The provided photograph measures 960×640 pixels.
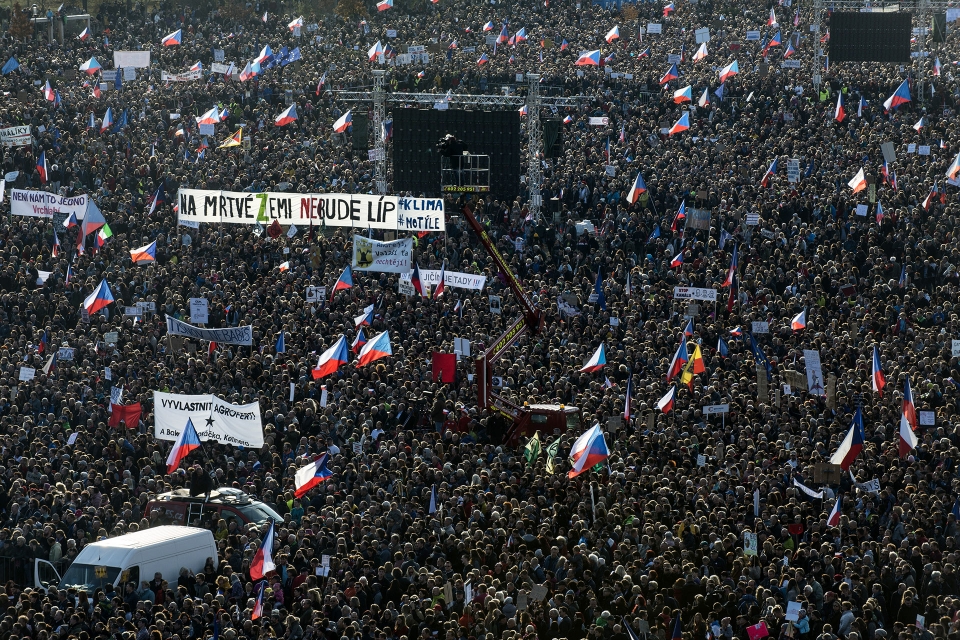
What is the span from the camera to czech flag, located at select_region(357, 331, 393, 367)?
30.5 metres

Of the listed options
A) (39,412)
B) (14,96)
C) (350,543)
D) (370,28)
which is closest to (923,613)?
(350,543)

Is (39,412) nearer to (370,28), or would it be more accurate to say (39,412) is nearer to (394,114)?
(394,114)

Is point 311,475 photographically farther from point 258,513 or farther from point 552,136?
point 552,136

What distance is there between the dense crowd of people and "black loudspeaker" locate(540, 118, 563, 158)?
30.4 inches

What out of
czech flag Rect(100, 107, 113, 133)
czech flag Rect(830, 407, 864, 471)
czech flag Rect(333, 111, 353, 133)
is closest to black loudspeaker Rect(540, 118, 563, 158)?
czech flag Rect(333, 111, 353, 133)

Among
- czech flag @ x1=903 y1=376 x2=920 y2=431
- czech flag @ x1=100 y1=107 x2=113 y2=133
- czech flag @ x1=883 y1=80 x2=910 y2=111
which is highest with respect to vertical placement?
czech flag @ x1=883 y1=80 x2=910 y2=111

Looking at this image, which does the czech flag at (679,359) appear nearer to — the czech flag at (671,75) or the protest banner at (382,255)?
the protest banner at (382,255)

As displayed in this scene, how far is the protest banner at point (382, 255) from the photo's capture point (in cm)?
3516

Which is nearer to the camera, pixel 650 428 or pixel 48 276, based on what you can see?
pixel 650 428

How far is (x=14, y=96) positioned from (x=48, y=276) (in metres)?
15.0

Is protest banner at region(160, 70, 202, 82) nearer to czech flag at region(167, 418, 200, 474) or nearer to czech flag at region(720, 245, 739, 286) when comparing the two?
czech flag at region(720, 245, 739, 286)

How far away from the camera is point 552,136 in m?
43.6

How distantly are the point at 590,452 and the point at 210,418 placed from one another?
6.33 m

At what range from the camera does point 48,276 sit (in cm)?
3675
